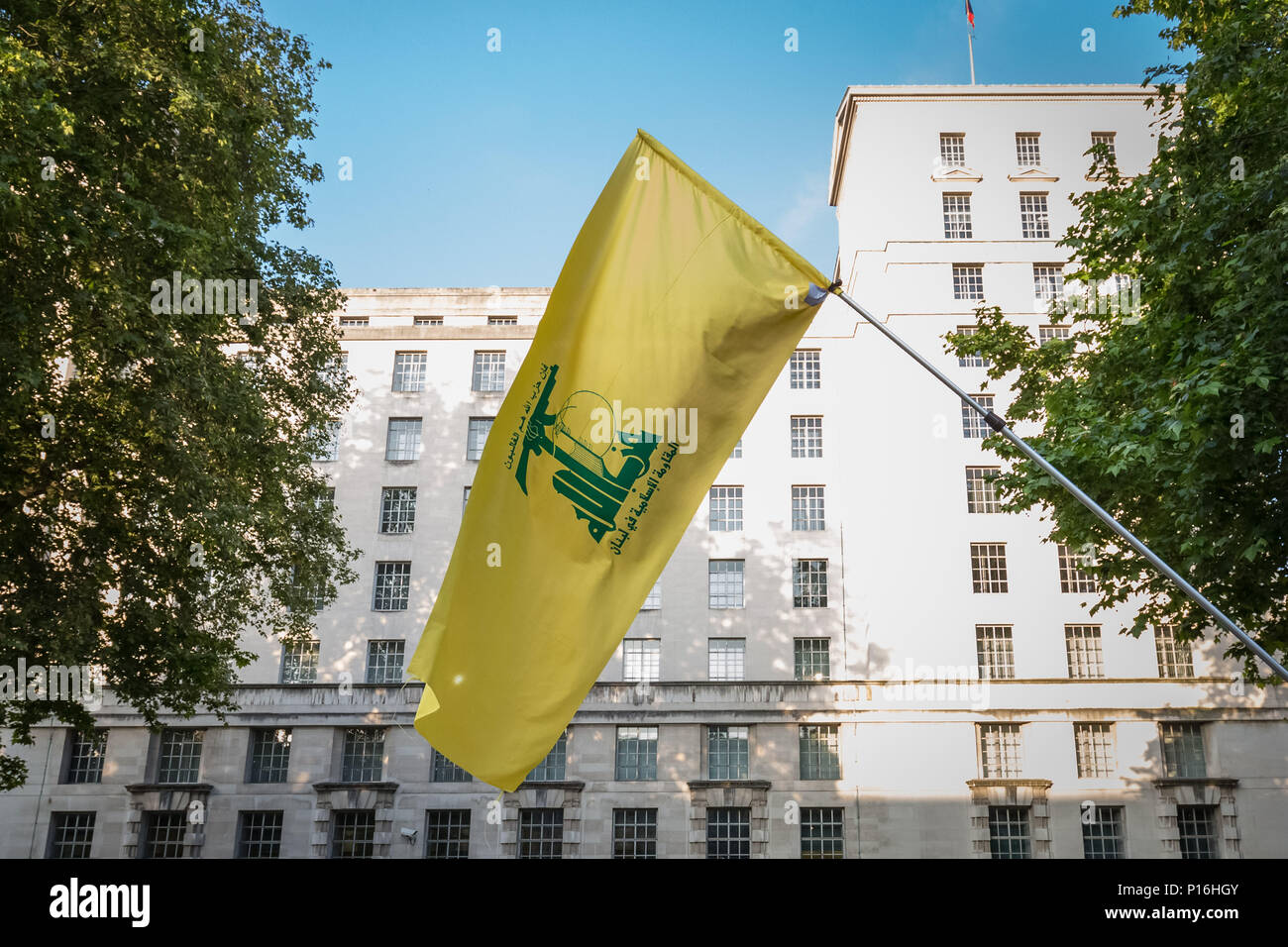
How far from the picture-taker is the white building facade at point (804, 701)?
40.8m

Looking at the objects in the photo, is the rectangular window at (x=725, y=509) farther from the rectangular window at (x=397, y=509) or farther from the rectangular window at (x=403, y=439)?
the rectangular window at (x=403, y=439)

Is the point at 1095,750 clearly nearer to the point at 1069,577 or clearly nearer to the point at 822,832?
the point at 1069,577

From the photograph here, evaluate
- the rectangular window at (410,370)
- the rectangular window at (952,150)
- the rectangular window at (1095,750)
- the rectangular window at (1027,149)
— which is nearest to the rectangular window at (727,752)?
the rectangular window at (1095,750)

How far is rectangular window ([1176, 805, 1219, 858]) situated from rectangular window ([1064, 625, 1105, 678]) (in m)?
6.41

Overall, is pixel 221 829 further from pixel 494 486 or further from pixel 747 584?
pixel 494 486

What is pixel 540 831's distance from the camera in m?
41.8

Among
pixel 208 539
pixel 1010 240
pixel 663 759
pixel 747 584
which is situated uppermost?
pixel 1010 240

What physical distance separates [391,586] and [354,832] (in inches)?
439

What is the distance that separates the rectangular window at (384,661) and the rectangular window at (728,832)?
1557 centimetres

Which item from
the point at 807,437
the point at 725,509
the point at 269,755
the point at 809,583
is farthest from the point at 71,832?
the point at 807,437

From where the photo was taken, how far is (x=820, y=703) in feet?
140

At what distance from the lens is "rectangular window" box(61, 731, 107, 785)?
42.9 meters
